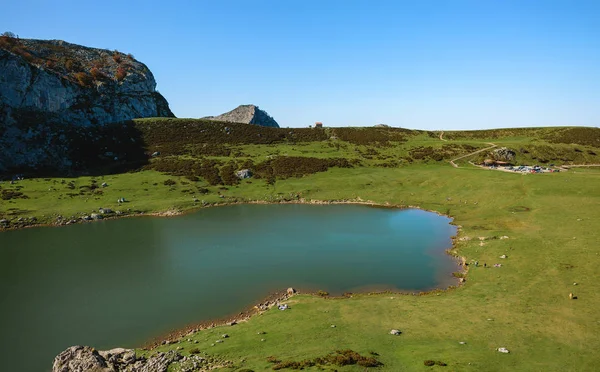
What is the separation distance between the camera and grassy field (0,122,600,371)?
22172 mm

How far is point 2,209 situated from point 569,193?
11011 centimetres

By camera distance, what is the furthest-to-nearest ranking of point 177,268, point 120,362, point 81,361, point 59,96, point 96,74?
1. point 96,74
2. point 59,96
3. point 177,268
4. point 120,362
5. point 81,361

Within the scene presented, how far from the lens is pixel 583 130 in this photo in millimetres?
133000

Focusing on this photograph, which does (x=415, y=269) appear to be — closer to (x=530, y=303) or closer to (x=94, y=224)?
(x=530, y=303)

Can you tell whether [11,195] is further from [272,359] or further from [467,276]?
[467,276]

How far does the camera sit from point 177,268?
143 ft

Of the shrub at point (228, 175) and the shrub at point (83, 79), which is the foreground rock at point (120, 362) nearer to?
the shrub at point (228, 175)

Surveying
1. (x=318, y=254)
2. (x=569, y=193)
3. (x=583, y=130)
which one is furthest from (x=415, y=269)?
(x=583, y=130)

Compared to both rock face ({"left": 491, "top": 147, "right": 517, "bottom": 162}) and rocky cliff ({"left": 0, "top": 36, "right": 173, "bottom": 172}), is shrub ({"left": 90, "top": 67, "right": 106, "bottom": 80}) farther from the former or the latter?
rock face ({"left": 491, "top": 147, "right": 517, "bottom": 162})

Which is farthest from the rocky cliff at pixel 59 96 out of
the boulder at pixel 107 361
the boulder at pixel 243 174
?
the boulder at pixel 107 361

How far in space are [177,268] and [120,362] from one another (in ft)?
73.3

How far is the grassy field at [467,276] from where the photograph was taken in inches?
873

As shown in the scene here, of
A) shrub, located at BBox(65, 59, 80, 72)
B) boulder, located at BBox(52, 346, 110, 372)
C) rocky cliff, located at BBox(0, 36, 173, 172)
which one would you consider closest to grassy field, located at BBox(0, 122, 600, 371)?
boulder, located at BBox(52, 346, 110, 372)

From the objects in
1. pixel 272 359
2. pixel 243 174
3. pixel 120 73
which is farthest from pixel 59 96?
pixel 272 359
